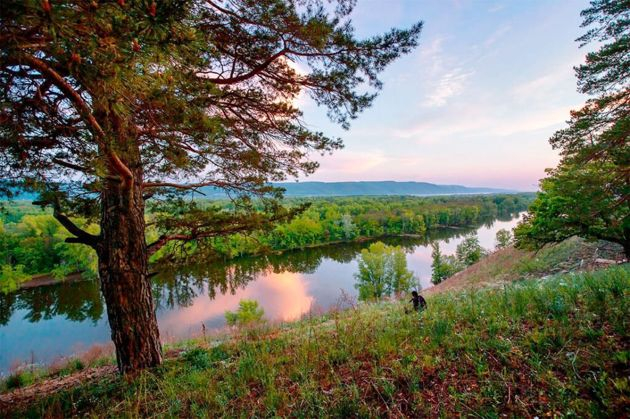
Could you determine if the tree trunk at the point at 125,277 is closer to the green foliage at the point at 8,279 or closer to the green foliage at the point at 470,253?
the green foliage at the point at 470,253

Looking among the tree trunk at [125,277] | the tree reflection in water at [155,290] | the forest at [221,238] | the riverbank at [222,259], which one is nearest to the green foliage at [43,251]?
the forest at [221,238]

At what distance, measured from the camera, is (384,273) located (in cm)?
2583

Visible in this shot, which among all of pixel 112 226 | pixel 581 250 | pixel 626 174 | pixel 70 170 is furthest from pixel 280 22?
pixel 581 250

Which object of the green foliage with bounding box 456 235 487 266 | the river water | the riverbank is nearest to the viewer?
the riverbank

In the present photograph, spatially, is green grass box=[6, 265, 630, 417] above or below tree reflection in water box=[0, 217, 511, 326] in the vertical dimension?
above

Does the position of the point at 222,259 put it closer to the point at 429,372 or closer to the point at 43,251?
the point at 429,372

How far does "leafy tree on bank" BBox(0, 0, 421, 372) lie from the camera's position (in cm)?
138

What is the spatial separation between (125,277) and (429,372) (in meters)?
3.76

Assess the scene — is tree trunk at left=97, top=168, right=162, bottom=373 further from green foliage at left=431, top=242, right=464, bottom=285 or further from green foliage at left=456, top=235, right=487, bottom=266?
green foliage at left=456, top=235, right=487, bottom=266

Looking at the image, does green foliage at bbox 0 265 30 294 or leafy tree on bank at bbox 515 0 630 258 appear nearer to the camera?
leafy tree on bank at bbox 515 0 630 258

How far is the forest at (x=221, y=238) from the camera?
15.5 ft

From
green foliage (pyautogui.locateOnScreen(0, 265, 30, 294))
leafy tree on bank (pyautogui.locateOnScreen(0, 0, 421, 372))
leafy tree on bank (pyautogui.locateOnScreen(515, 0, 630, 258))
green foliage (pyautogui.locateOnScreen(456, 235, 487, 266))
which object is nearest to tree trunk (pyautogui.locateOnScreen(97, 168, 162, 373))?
leafy tree on bank (pyautogui.locateOnScreen(0, 0, 421, 372))

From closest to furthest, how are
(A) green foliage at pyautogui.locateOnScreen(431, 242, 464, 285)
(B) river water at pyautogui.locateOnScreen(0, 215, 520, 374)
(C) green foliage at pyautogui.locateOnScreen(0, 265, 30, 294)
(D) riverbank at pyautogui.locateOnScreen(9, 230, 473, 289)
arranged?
(D) riverbank at pyautogui.locateOnScreen(9, 230, 473, 289)
(B) river water at pyautogui.locateOnScreen(0, 215, 520, 374)
(C) green foliage at pyautogui.locateOnScreen(0, 265, 30, 294)
(A) green foliage at pyautogui.locateOnScreen(431, 242, 464, 285)

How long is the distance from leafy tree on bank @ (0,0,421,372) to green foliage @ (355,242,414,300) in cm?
2219
